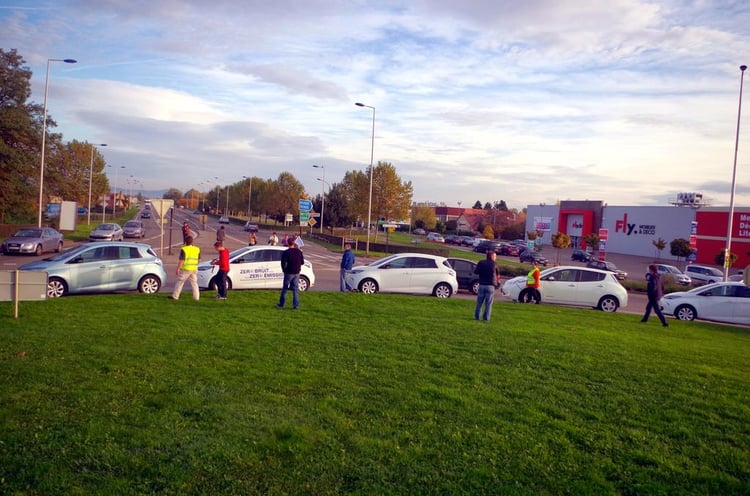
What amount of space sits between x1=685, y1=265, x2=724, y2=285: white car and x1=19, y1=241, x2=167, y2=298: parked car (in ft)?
127

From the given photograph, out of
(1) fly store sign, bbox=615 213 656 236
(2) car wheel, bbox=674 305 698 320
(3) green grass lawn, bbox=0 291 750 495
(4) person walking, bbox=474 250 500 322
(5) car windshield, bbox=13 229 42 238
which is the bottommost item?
(2) car wheel, bbox=674 305 698 320

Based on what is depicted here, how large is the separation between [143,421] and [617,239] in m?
77.5

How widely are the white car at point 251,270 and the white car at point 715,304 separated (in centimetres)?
1361

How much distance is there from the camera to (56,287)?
1508 cm

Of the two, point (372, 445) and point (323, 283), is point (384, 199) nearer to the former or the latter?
point (323, 283)

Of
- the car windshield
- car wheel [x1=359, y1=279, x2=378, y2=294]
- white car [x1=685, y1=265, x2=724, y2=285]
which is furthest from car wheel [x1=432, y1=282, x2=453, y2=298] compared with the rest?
white car [x1=685, y1=265, x2=724, y2=285]

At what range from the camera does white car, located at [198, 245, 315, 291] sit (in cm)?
1828

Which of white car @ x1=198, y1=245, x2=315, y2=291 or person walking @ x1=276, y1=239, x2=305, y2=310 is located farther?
white car @ x1=198, y1=245, x2=315, y2=291

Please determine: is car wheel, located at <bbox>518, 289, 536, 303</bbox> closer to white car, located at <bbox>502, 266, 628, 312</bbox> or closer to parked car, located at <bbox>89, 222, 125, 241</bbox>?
white car, located at <bbox>502, 266, 628, 312</bbox>

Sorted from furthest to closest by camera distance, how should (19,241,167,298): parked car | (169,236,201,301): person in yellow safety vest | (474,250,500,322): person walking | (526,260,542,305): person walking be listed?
(526,260,542,305): person walking
(19,241,167,298): parked car
(169,236,201,301): person in yellow safety vest
(474,250,500,322): person walking

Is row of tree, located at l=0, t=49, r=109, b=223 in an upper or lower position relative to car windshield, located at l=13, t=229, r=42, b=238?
upper

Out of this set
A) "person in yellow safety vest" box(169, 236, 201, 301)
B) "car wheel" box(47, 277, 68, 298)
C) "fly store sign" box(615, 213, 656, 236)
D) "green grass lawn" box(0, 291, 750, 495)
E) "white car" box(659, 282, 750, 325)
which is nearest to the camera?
"green grass lawn" box(0, 291, 750, 495)

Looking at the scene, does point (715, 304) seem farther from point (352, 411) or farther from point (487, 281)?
point (352, 411)

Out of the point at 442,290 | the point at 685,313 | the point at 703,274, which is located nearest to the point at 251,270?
the point at 442,290
